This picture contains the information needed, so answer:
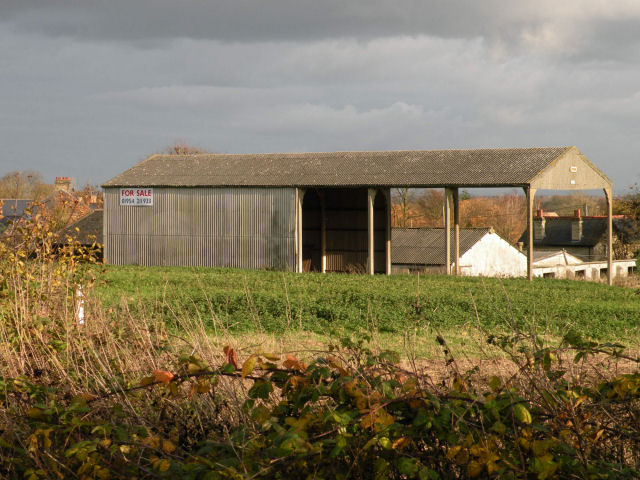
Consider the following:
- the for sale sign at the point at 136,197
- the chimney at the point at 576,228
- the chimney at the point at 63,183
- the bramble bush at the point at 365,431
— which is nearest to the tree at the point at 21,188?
the chimney at the point at 63,183

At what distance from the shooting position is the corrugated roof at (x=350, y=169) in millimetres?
25000

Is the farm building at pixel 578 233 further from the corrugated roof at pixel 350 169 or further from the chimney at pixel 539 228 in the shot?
the corrugated roof at pixel 350 169

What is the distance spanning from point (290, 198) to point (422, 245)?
36.2ft

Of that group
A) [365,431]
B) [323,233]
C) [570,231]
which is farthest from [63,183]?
[365,431]

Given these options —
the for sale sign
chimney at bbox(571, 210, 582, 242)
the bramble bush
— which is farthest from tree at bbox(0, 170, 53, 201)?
the bramble bush

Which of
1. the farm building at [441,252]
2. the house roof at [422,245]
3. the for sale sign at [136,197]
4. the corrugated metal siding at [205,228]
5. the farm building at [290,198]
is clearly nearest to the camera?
the farm building at [290,198]

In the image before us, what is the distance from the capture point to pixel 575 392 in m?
3.55

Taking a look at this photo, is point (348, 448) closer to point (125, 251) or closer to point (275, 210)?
point (275, 210)

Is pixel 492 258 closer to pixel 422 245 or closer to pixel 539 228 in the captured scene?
pixel 422 245

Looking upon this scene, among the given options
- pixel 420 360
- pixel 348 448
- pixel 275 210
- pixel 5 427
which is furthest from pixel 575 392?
pixel 275 210

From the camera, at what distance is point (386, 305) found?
14.2 meters

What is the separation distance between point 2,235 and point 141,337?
13.4 feet

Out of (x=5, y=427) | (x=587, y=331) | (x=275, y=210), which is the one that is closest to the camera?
(x=5, y=427)

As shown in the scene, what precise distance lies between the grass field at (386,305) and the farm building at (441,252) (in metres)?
14.2
